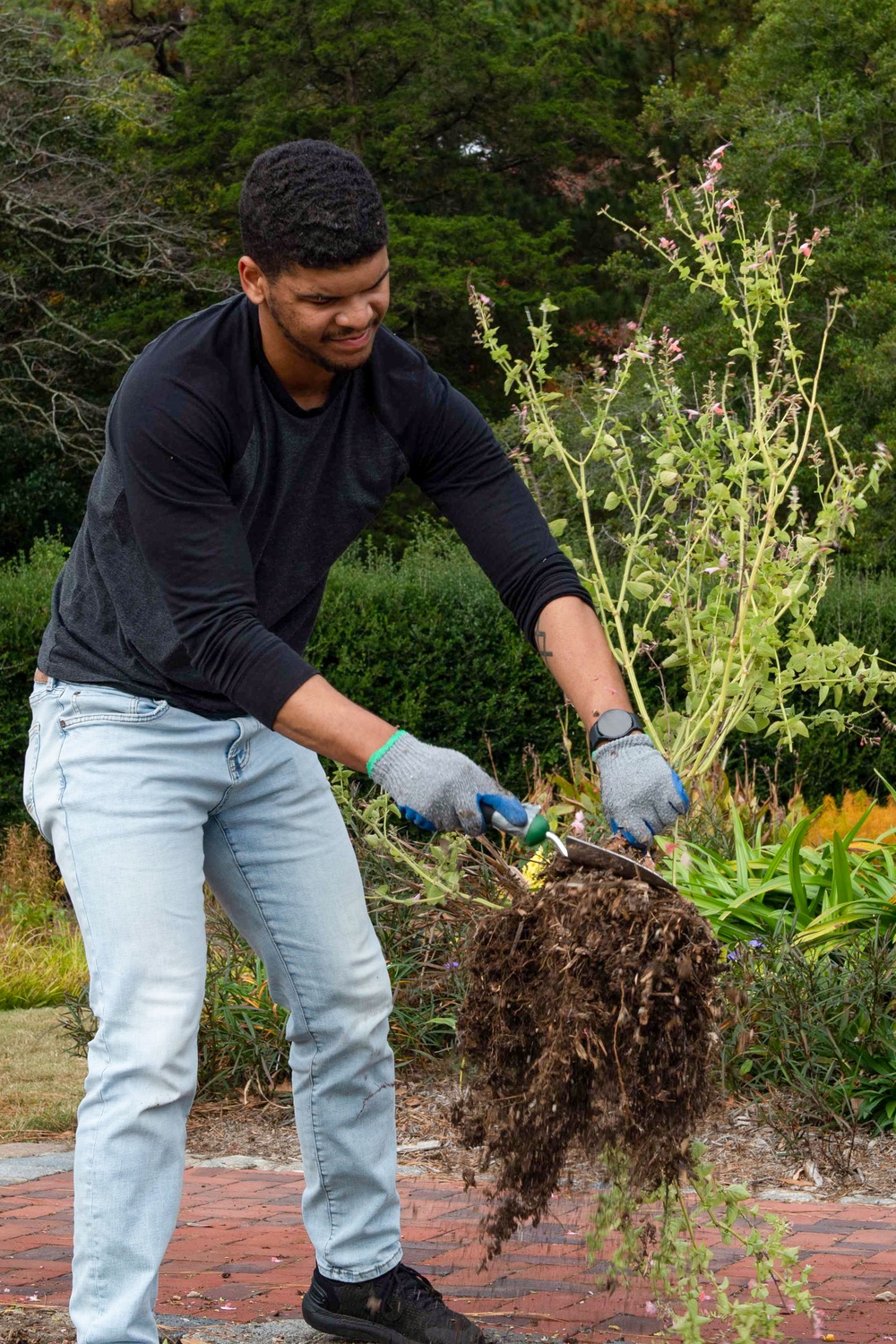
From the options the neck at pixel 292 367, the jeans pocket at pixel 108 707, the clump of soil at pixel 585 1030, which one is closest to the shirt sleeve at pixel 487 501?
the neck at pixel 292 367

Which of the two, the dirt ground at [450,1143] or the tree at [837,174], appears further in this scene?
the tree at [837,174]

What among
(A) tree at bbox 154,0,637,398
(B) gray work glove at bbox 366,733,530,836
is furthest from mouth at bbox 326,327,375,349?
(A) tree at bbox 154,0,637,398

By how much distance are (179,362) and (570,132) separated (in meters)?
16.2

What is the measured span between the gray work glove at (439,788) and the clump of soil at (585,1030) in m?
0.26

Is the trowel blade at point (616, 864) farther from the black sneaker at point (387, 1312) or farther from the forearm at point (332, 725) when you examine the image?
the black sneaker at point (387, 1312)

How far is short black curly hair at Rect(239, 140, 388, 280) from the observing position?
2.26 m

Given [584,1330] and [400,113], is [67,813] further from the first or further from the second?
[400,113]

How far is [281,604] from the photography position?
2.66m

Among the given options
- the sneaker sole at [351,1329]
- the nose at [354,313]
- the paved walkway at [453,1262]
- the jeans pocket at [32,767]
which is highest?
the nose at [354,313]

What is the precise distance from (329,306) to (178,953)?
3.41 ft

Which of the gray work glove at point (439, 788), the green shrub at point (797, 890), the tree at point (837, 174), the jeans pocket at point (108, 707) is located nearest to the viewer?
the gray work glove at point (439, 788)

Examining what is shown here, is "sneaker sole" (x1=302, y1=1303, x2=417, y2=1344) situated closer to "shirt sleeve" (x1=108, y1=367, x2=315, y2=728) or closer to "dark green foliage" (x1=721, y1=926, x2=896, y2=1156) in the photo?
"shirt sleeve" (x1=108, y1=367, x2=315, y2=728)

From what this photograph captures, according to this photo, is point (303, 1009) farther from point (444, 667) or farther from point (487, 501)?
point (444, 667)

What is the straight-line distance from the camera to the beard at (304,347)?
2381 mm
